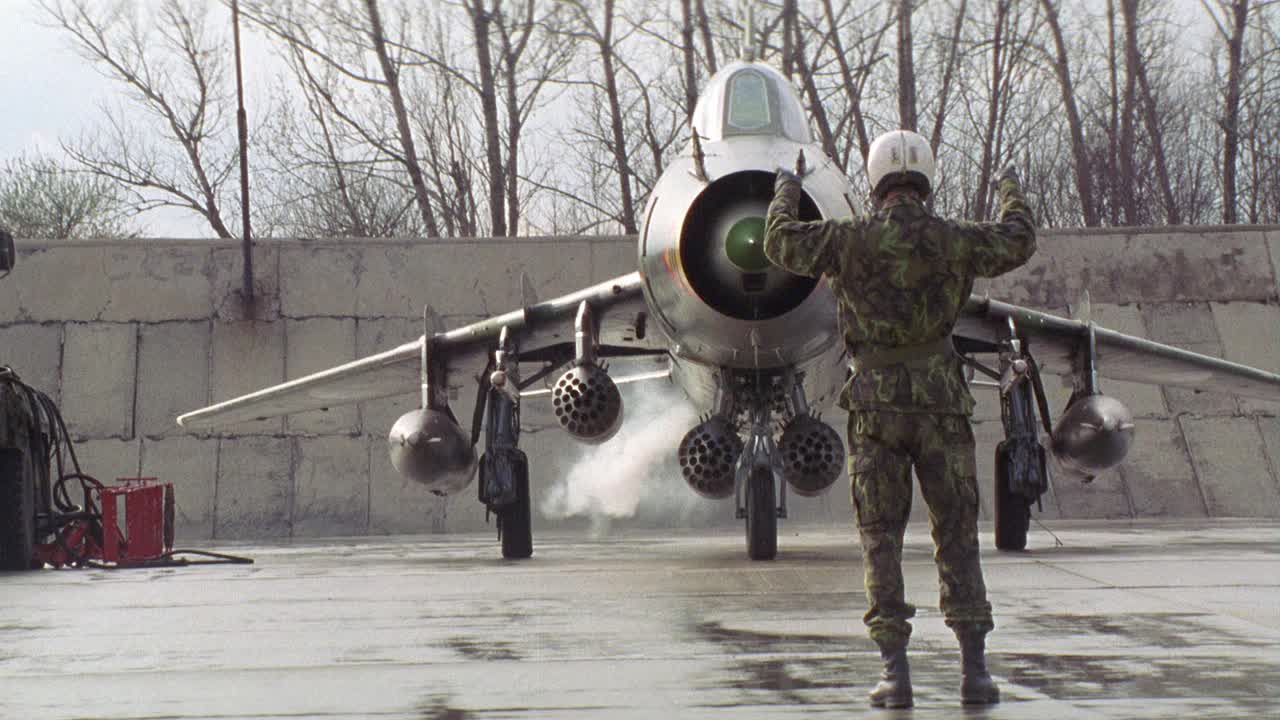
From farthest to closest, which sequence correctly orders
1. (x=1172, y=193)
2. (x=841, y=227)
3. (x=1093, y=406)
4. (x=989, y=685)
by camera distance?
(x=1172, y=193), (x=1093, y=406), (x=841, y=227), (x=989, y=685)

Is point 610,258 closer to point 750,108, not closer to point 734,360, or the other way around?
point 750,108

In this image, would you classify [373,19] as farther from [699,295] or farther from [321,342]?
[699,295]

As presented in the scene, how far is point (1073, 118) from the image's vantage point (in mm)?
28516

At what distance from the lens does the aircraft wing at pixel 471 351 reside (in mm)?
10641

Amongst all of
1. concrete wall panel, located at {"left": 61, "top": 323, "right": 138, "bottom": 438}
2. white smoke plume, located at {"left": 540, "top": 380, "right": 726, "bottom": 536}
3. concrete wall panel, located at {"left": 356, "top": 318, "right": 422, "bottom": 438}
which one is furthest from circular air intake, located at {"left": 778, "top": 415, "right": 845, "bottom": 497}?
concrete wall panel, located at {"left": 61, "top": 323, "right": 138, "bottom": 438}

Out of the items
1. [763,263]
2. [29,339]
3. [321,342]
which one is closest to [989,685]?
[763,263]

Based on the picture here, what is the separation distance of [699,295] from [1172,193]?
2602 centimetres

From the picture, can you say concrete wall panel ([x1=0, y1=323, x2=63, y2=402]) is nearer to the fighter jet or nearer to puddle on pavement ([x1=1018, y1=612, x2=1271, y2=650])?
the fighter jet

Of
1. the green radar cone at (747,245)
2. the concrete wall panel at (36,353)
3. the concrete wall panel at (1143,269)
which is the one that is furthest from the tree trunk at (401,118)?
the green radar cone at (747,245)

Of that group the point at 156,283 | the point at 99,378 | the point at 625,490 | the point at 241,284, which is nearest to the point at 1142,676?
the point at 625,490

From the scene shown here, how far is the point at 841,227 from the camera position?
4.84 m

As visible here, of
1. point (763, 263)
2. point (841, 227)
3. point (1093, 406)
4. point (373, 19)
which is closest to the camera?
point (841, 227)

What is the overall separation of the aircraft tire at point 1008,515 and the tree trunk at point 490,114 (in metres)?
17.1

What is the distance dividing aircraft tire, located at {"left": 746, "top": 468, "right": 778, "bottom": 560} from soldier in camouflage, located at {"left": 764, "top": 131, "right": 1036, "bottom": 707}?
15.0 feet
